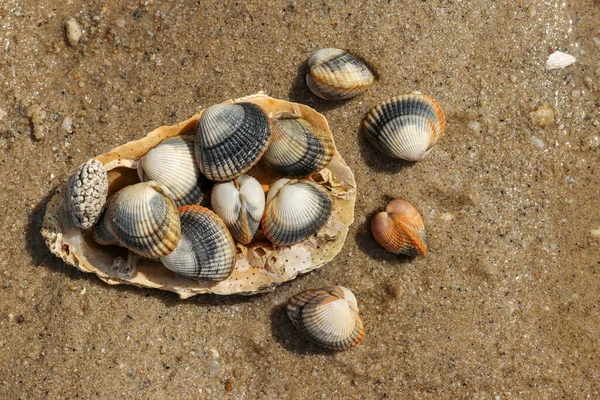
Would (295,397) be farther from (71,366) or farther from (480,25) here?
(480,25)

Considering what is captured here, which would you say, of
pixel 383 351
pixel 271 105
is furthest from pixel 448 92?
pixel 383 351

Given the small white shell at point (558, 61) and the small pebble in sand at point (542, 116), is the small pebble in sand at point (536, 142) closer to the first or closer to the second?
the small pebble in sand at point (542, 116)

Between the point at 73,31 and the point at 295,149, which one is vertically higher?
the point at 73,31

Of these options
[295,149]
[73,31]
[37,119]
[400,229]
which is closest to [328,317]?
[400,229]

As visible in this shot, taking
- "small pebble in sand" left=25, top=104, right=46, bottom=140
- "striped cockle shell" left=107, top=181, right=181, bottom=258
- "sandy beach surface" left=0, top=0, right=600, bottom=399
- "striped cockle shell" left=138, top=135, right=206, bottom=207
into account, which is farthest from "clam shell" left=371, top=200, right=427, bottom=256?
"small pebble in sand" left=25, top=104, right=46, bottom=140

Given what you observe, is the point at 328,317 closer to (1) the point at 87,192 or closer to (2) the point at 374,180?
(2) the point at 374,180

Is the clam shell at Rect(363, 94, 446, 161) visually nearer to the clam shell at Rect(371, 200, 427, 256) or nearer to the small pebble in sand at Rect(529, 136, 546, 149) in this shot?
the clam shell at Rect(371, 200, 427, 256)
